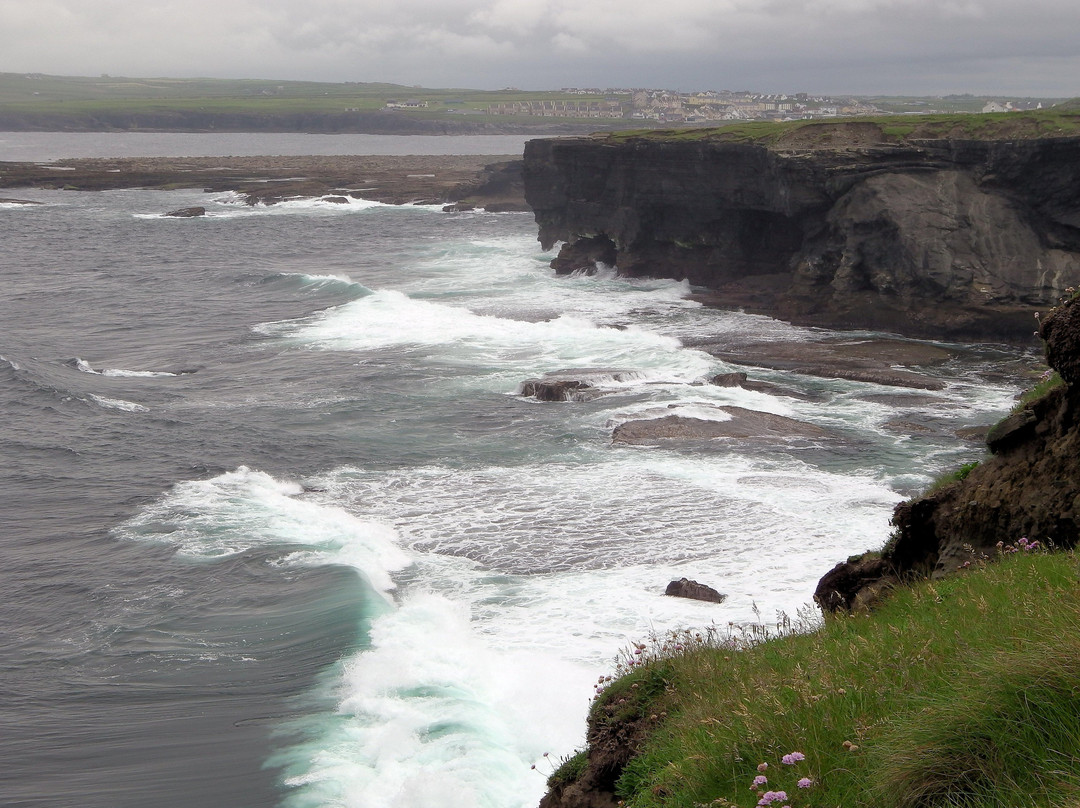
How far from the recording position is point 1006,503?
10.4 metres

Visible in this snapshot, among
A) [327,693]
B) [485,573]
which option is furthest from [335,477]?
[327,693]

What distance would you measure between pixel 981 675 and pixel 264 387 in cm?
3031

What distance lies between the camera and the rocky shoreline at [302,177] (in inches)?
3880

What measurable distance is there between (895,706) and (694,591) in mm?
10560

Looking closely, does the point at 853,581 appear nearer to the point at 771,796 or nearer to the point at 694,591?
the point at 694,591

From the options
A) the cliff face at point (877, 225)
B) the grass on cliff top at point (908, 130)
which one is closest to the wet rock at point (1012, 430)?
the cliff face at point (877, 225)

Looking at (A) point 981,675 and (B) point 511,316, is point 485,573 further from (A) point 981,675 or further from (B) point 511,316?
(B) point 511,316

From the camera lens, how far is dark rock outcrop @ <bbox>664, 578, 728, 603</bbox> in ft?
55.0

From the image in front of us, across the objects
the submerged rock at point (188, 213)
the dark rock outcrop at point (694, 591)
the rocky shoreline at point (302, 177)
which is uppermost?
the rocky shoreline at point (302, 177)

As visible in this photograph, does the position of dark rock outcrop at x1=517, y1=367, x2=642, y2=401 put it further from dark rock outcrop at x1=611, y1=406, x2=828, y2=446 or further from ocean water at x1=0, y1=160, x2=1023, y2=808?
dark rock outcrop at x1=611, y1=406, x2=828, y2=446

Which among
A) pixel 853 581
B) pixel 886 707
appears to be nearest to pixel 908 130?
pixel 853 581

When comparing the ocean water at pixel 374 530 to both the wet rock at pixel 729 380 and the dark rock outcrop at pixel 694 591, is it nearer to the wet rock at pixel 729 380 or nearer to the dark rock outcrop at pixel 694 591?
the dark rock outcrop at pixel 694 591

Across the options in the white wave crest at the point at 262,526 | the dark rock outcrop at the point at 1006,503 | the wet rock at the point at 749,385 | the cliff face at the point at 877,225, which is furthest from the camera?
the cliff face at the point at 877,225

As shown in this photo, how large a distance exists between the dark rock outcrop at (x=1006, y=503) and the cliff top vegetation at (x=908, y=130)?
32.6m
